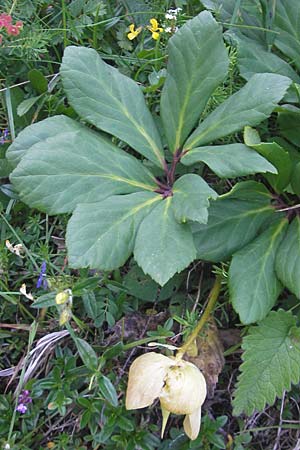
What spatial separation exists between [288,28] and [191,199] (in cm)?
66

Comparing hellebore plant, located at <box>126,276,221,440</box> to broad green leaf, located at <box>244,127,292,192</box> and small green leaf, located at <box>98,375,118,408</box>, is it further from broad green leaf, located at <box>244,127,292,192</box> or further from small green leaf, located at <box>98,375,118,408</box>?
broad green leaf, located at <box>244,127,292,192</box>

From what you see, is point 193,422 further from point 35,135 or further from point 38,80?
point 38,80

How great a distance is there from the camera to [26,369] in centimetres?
160

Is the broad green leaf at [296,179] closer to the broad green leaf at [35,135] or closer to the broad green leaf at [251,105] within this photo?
the broad green leaf at [251,105]

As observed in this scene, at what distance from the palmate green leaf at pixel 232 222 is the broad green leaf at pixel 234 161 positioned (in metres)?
0.09

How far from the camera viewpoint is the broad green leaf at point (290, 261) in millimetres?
1395

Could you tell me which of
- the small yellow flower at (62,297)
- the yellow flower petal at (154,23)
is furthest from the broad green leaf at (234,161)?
the yellow flower petal at (154,23)

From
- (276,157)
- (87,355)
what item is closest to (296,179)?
(276,157)

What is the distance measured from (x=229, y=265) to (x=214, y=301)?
128mm

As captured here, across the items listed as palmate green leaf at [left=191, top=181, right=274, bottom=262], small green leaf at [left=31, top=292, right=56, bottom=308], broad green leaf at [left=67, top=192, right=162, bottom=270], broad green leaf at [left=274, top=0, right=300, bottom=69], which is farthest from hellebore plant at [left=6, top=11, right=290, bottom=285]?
broad green leaf at [left=274, top=0, right=300, bottom=69]

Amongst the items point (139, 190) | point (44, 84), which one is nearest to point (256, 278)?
point (139, 190)

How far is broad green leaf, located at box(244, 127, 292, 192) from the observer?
1378 mm

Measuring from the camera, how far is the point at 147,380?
1317 millimetres

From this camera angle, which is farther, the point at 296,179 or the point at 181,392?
the point at 296,179
